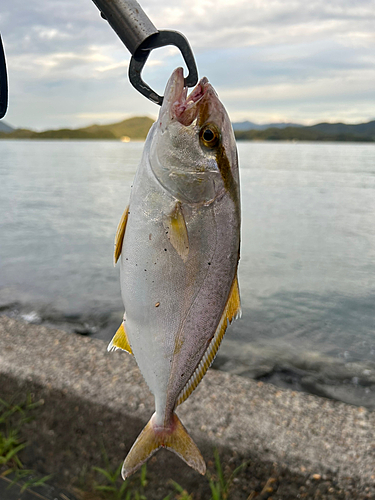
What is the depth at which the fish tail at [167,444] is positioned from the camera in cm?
164

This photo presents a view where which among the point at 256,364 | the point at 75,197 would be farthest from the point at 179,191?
the point at 75,197

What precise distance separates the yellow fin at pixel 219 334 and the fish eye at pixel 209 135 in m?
0.44

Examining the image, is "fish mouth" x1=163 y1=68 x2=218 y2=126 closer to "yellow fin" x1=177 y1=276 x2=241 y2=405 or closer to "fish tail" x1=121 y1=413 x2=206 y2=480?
"yellow fin" x1=177 y1=276 x2=241 y2=405

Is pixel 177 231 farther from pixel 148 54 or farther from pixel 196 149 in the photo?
pixel 148 54

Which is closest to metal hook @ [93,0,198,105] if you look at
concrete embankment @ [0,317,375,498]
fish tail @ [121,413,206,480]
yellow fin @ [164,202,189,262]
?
yellow fin @ [164,202,189,262]

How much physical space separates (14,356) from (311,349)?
3.43m

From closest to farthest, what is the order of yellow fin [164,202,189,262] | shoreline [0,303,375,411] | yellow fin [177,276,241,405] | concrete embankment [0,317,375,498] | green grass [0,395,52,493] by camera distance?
1. yellow fin [164,202,189,262]
2. yellow fin [177,276,241,405]
3. concrete embankment [0,317,375,498]
4. green grass [0,395,52,493]
5. shoreline [0,303,375,411]

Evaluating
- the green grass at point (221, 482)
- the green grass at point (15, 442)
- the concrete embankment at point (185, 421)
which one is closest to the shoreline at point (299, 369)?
the concrete embankment at point (185, 421)

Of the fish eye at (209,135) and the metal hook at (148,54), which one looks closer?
the metal hook at (148,54)

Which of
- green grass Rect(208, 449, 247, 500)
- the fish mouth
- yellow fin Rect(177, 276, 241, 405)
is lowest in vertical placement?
green grass Rect(208, 449, 247, 500)

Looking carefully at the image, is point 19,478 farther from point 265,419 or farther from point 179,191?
point 179,191

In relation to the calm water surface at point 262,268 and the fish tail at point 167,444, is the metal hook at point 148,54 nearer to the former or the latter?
the fish tail at point 167,444

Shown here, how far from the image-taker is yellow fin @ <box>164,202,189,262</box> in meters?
Result: 1.29

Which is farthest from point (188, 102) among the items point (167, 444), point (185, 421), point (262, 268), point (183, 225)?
point (262, 268)
